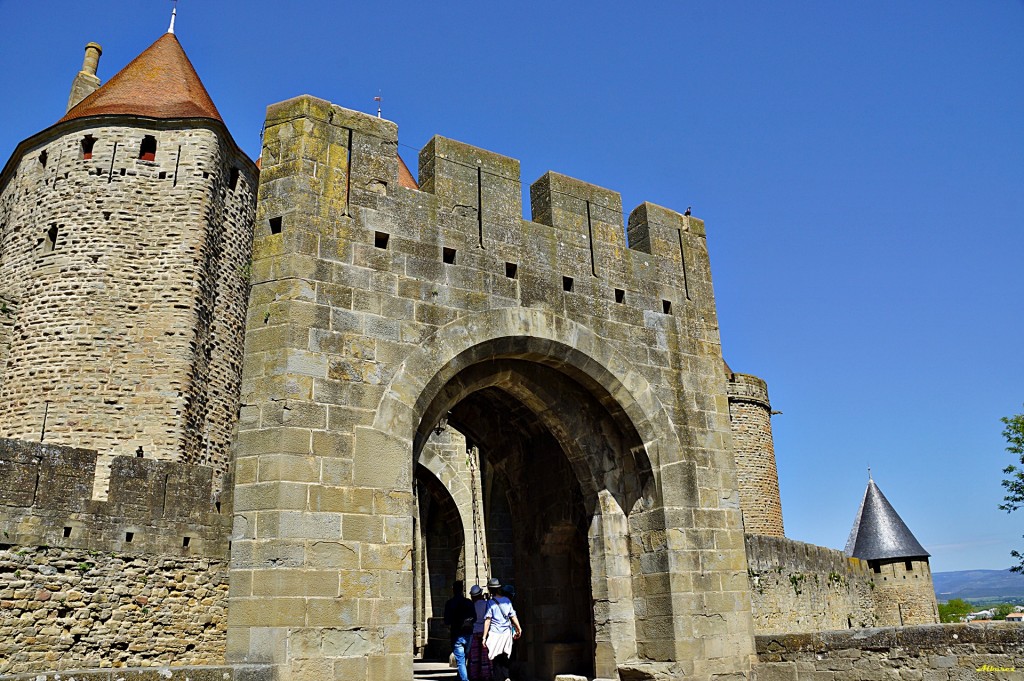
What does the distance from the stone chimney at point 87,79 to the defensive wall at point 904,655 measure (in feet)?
76.3

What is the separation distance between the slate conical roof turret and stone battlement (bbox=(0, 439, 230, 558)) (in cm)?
2519

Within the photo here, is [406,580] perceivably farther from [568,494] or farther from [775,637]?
[775,637]

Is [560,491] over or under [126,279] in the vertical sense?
under

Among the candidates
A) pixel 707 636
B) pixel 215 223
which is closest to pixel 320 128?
pixel 707 636


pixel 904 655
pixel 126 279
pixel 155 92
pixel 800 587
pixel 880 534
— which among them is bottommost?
pixel 904 655

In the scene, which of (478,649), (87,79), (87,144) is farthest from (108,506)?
(87,79)

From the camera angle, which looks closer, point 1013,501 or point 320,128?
point 320,128

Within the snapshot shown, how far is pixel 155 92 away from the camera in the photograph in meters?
21.3

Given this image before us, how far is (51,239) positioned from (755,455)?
76.4ft

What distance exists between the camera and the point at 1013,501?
22000 millimetres

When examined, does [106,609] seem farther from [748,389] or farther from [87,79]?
[748,389]

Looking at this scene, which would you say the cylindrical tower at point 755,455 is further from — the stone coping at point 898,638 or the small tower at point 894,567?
the stone coping at point 898,638

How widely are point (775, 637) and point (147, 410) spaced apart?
14506 millimetres

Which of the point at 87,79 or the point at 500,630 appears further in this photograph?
the point at 87,79
